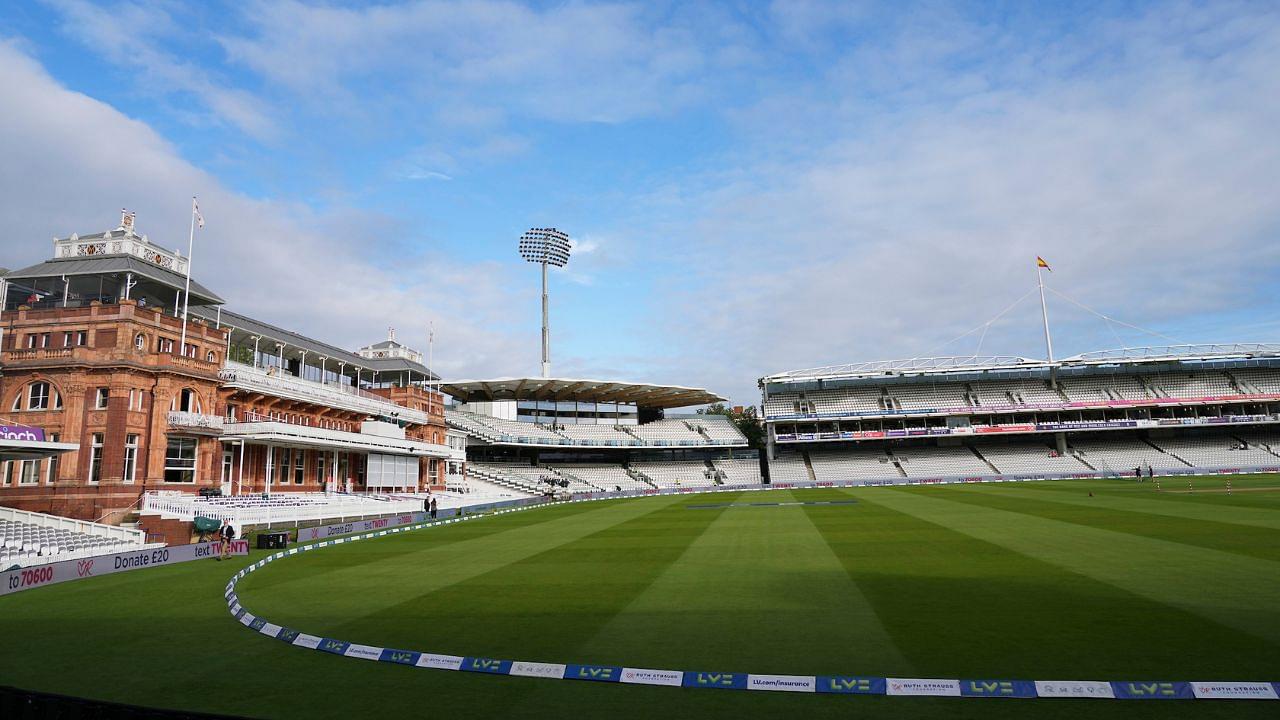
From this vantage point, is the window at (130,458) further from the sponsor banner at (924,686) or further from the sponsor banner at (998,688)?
the sponsor banner at (998,688)

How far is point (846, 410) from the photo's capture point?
3243 inches

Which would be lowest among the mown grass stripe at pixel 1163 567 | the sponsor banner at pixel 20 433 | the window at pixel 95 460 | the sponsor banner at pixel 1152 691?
the sponsor banner at pixel 1152 691

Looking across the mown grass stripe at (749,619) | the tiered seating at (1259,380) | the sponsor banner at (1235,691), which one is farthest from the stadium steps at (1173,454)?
the sponsor banner at (1235,691)

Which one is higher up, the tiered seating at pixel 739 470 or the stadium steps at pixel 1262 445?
the stadium steps at pixel 1262 445

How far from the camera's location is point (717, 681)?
A: 9.12 m

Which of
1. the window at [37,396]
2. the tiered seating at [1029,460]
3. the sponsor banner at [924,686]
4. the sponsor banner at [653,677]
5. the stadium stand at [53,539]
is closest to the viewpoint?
the sponsor banner at [924,686]

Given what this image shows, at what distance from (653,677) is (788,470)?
240 feet

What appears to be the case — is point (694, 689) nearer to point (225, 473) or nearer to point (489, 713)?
point (489, 713)

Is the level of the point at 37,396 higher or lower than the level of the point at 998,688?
higher

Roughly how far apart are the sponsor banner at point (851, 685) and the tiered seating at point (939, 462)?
69.3 m

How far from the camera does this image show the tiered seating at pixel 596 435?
78.8 m

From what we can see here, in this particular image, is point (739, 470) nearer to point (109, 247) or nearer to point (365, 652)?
point (109, 247)

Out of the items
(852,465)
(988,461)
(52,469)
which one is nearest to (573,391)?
(852,465)

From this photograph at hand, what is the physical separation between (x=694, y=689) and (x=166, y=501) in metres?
32.3
